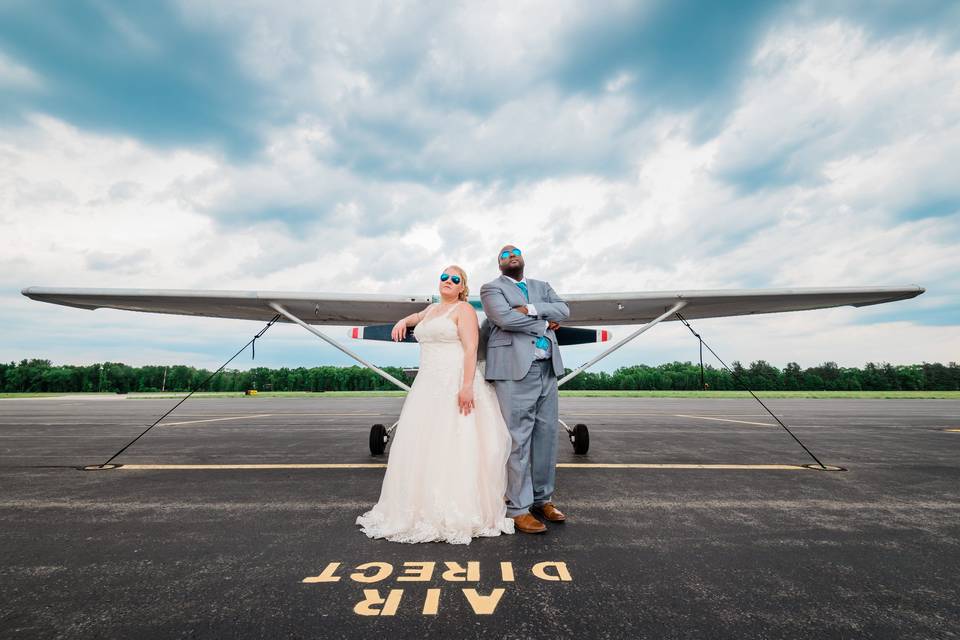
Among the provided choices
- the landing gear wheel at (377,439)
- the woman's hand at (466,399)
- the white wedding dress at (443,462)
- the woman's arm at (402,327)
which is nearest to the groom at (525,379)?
the white wedding dress at (443,462)

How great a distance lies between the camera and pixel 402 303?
6406mm

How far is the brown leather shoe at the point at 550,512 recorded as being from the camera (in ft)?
10.3

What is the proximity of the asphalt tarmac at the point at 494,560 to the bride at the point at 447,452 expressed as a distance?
160 mm

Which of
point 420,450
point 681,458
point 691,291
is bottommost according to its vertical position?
point 681,458

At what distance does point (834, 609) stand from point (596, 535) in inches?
49.2

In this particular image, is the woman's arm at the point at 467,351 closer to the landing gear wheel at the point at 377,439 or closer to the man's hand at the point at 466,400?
the man's hand at the point at 466,400

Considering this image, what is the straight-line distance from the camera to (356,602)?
197 centimetres

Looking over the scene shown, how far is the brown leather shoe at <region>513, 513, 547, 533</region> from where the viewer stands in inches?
115

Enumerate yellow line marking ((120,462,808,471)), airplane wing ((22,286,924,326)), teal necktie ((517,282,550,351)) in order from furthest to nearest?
airplane wing ((22,286,924,326))
yellow line marking ((120,462,808,471))
teal necktie ((517,282,550,351))

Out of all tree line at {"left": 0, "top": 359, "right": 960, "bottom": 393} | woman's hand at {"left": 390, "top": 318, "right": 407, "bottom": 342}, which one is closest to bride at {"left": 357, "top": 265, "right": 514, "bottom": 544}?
woman's hand at {"left": 390, "top": 318, "right": 407, "bottom": 342}

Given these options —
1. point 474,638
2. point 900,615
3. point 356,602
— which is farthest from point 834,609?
point 356,602

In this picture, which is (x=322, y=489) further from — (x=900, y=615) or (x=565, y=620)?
(x=900, y=615)

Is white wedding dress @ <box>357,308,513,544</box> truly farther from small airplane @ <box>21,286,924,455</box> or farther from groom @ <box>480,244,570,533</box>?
small airplane @ <box>21,286,924,455</box>

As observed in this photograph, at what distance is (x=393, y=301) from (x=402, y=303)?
0.65ft
